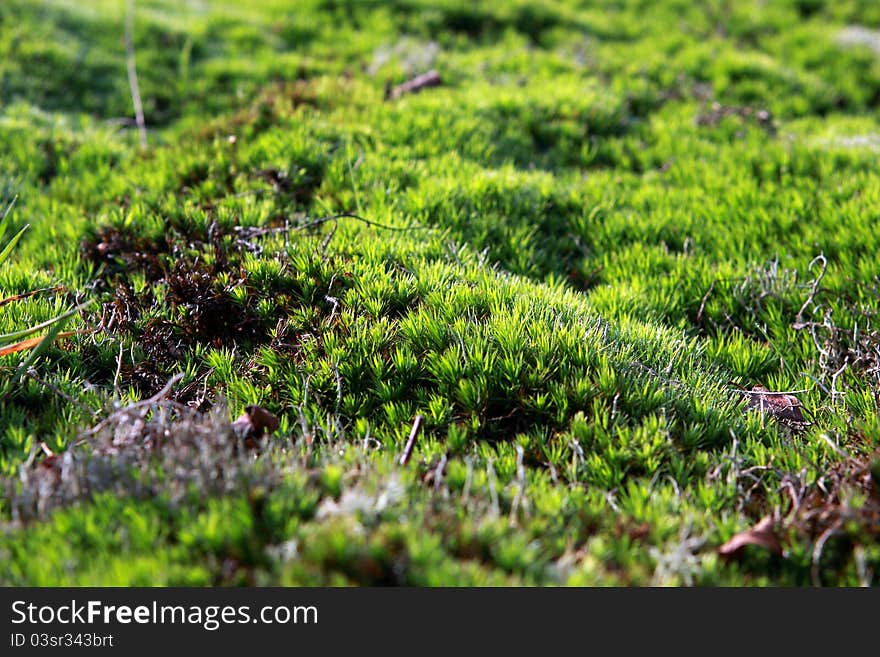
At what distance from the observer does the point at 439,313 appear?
340 centimetres

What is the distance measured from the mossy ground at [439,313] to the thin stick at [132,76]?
0.11 metres

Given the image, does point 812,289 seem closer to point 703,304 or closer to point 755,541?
point 703,304

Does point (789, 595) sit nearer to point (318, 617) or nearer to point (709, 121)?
point (318, 617)

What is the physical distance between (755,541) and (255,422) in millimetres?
1934

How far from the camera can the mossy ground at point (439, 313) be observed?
231 centimetres

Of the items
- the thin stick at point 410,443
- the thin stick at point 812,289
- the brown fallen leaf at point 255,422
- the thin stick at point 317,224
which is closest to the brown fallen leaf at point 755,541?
the thin stick at point 410,443

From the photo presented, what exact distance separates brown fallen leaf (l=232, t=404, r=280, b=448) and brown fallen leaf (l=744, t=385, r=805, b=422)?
7.05 ft

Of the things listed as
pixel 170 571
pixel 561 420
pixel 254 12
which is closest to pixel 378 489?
pixel 170 571

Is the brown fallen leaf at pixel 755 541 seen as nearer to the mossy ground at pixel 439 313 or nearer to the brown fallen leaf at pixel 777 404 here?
the mossy ground at pixel 439 313

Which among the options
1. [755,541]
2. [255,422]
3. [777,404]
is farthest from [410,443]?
[777,404]

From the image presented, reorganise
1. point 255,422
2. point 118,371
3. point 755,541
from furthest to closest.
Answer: point 118,371, point 255,422, point 755,541

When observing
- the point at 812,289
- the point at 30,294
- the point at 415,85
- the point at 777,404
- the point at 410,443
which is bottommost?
the point at 777,404

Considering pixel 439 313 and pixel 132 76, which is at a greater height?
pixel 132 76

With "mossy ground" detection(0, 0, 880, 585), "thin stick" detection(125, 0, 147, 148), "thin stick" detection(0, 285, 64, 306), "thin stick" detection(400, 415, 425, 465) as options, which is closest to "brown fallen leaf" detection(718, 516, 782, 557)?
"mossy ground" detection(0, 0, 880, 585)
